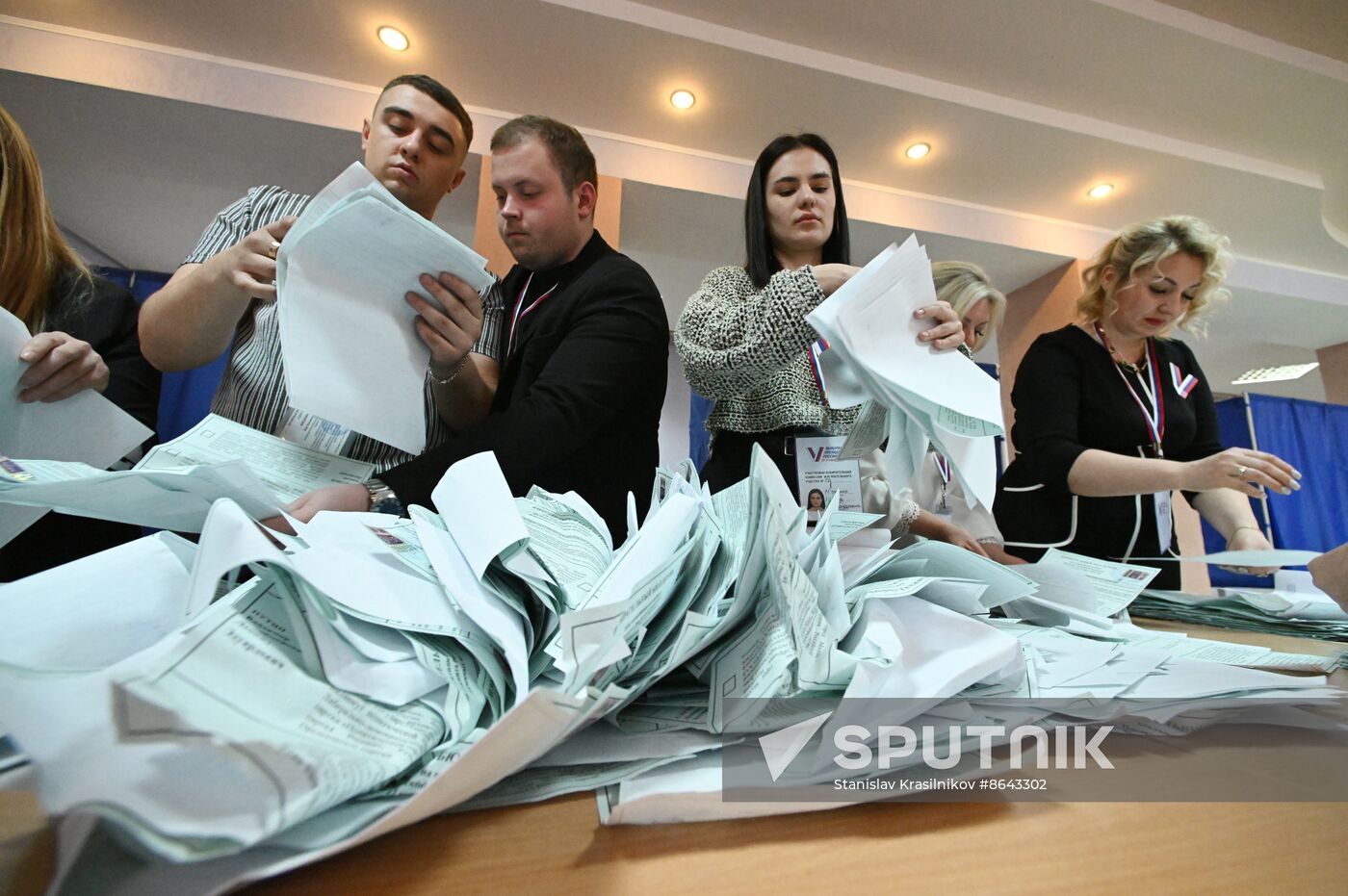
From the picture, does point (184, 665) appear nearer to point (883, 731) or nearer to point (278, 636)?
point (278, 636)

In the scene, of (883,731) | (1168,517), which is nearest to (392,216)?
(883,731)

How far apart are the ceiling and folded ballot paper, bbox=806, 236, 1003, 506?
71.7 inches

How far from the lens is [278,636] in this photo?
0.57 feet

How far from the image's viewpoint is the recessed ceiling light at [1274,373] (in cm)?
418

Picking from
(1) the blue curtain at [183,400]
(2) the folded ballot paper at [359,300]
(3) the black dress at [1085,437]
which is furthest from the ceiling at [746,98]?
(2) the folded ballot paper at [359,300]

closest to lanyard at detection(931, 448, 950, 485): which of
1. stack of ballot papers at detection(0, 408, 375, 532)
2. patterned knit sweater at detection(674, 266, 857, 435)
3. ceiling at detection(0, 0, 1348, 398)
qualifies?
patterned knit sweater at detection(674, 266, 857, 435)

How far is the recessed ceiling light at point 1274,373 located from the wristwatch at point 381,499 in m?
6.09

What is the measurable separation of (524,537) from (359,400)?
0.96ft

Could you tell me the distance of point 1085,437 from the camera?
99cm

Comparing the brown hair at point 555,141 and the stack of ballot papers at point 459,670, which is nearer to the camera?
the stack of ballot papers at point 459,670

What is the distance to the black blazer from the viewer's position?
0.51 m

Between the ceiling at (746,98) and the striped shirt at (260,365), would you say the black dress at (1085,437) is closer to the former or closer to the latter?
the striped shirt at (260,365)

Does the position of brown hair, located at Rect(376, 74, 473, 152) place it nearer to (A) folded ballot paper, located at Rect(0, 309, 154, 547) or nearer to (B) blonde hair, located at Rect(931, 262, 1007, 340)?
(A) folded ballot paper, located at Rect(0, 309, 154, 547)

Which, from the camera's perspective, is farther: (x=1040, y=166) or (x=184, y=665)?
(x=1040, y=166)
